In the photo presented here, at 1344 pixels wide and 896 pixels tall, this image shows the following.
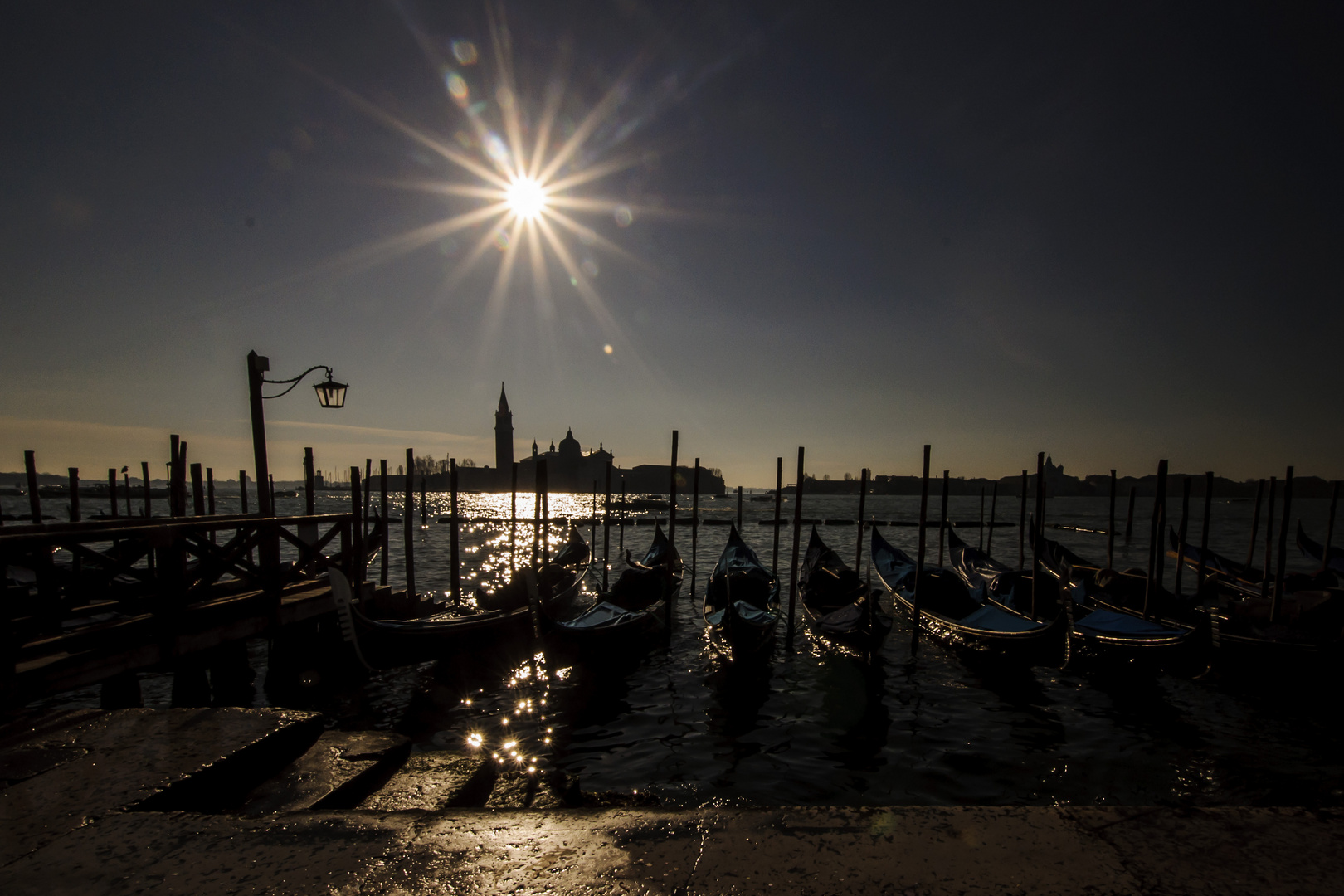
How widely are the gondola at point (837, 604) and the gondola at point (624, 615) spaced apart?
269cm

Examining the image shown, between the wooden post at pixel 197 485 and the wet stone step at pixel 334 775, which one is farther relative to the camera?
the wooden post at pixel 197 485

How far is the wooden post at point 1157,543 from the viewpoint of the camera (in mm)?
9148

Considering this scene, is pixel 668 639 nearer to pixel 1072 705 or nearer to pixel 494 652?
pixel 494 652

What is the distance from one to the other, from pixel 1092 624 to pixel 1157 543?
1.94m

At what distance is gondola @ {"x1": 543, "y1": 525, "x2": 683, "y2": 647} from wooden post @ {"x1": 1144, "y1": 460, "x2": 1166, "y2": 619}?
726 centimetres

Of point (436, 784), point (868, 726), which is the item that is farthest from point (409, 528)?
point (436, 784)

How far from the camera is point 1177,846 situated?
5.48 feet

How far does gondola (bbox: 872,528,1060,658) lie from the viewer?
8.64 metres

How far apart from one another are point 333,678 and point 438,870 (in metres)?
7.97

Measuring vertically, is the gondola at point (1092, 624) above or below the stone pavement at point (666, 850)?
below

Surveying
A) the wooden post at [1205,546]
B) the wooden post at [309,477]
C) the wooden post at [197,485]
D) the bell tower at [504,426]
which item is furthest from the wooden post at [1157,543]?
the bell tower at [504,426]

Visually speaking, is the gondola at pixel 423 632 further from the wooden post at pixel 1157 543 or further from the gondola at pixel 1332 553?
the gondola at pixel 1332 553

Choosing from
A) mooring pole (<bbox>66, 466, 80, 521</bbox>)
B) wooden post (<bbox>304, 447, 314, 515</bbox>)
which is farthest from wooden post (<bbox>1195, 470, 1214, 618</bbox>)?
mooring pole (<bbox>66, 466, 80, 521</bbox>)

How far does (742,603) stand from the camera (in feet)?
34.1
